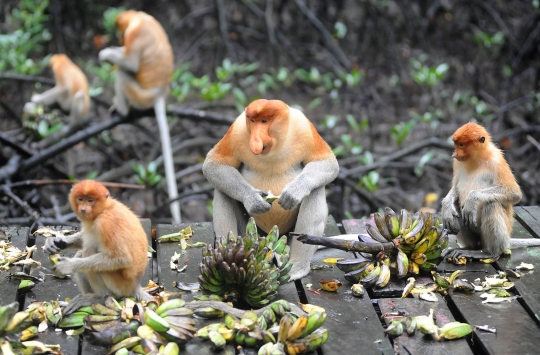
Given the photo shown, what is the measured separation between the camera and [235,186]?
4023 millimetres

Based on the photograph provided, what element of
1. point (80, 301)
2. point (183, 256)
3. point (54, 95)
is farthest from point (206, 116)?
point (80, 301)

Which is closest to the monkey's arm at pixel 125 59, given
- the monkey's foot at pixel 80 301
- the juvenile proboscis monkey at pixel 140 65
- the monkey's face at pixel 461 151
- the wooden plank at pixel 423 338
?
the juvenile proboscis monkey at pixel 140 65

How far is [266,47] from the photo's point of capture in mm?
11109

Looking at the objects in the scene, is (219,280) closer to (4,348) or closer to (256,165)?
(256,165)

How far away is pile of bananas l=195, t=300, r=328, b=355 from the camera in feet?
10.7

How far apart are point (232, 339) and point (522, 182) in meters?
4.78

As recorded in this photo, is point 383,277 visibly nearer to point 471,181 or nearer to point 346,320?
point 346,320

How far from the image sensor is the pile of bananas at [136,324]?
3260 mm

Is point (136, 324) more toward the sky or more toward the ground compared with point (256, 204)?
more toward the ground

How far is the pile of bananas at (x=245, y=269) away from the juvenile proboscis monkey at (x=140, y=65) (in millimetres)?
3904

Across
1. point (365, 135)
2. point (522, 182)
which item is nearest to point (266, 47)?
point (365, 135)

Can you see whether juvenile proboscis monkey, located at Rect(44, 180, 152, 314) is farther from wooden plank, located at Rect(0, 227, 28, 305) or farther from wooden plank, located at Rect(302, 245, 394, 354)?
wooden plank, located at Rect(302, 245, 394, 354)

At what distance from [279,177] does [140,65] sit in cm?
438

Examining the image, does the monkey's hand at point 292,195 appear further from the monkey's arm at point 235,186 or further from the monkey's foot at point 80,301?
the monkey's foot at point 80,301
